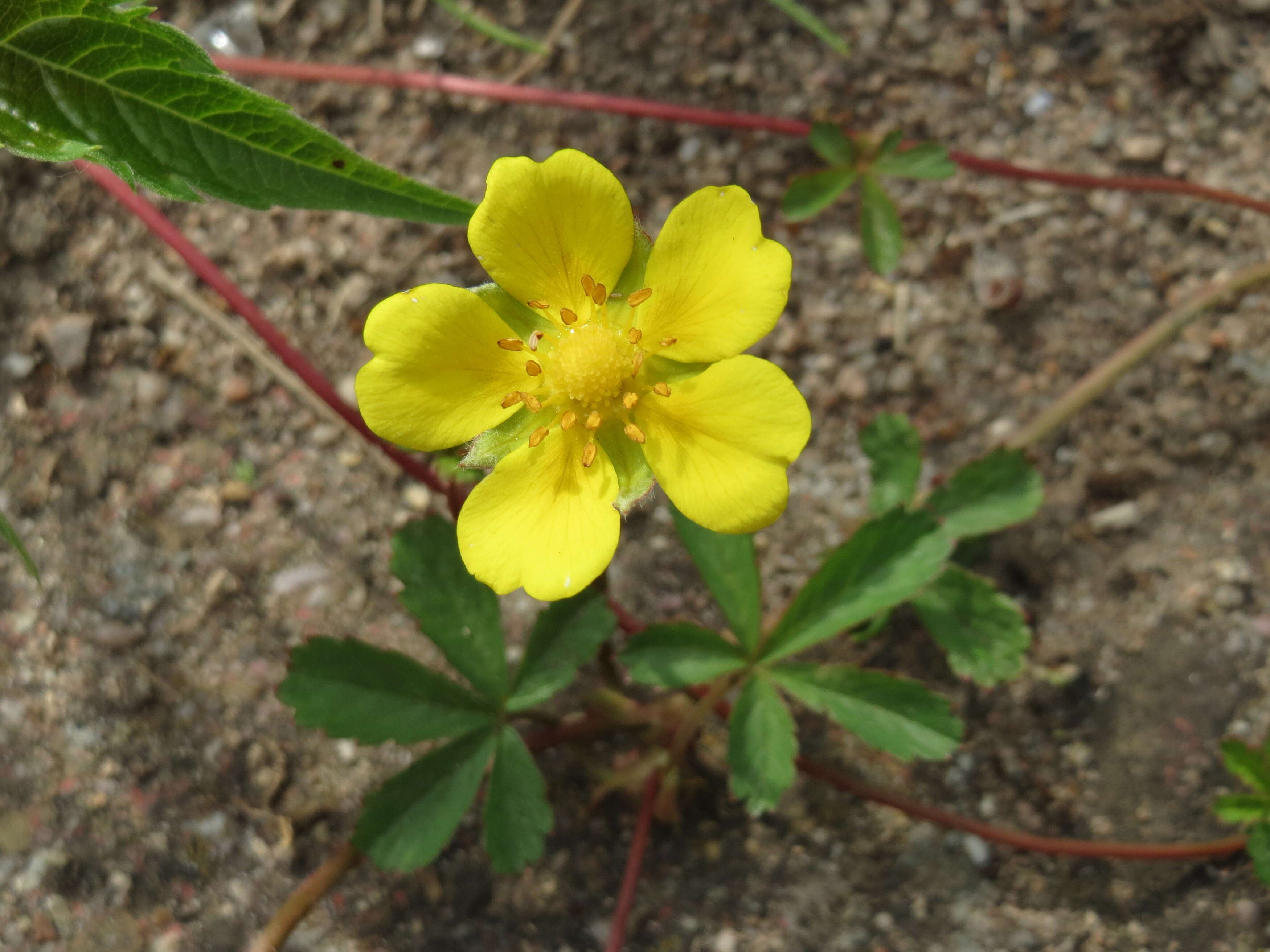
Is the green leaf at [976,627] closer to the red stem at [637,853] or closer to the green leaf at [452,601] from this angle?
the red stem at [637,853]

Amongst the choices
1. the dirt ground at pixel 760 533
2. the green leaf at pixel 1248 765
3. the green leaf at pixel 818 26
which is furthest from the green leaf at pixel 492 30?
the green leaf at pixel 1248 765

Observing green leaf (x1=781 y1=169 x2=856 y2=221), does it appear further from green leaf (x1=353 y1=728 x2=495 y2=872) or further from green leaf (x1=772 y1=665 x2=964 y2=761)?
green leaf (x1=353 y1=728 x2=495 y2=872)

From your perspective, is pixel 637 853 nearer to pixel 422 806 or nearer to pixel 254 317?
pixel 422 806

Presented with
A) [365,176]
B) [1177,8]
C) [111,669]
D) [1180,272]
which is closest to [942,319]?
[1180,272]

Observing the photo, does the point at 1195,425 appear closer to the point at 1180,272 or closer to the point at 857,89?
the point at 1180,272

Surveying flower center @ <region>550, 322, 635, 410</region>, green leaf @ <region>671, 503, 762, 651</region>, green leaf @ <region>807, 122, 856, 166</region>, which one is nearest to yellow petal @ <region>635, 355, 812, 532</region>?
flower center @ <region>550, 322, 635, 410</region>
